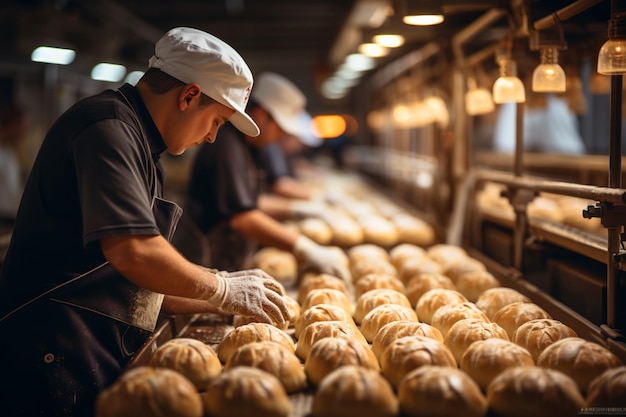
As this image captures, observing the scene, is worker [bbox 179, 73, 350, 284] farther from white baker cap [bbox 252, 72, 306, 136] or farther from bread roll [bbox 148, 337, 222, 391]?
bread roll [bbox 148, 337, 222, 391]

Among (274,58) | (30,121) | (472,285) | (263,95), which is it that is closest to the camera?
(472,285)

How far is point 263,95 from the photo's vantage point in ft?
16.0

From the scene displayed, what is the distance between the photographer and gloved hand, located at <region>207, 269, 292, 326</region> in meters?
2.25

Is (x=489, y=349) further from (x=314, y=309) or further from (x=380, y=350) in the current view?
(x=314, y=309)

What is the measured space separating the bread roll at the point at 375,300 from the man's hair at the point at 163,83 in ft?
3.79

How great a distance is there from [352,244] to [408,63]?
2795 millimetres

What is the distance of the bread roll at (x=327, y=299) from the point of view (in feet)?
9.30

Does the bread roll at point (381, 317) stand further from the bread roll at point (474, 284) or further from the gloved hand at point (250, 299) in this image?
the bread roll at point (474, 284)

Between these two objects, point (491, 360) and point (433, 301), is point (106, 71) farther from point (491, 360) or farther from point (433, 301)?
point (491, 360)

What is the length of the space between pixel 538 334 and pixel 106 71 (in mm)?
5547

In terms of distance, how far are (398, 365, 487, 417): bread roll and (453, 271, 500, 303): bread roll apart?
144cm

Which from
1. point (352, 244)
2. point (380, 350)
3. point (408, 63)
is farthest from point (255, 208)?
point (408, 63)

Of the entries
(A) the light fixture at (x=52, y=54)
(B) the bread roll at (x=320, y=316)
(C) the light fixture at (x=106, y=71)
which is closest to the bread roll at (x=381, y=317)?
(B) the bread roll at (x=320, y=316)

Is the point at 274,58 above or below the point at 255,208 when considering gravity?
above
